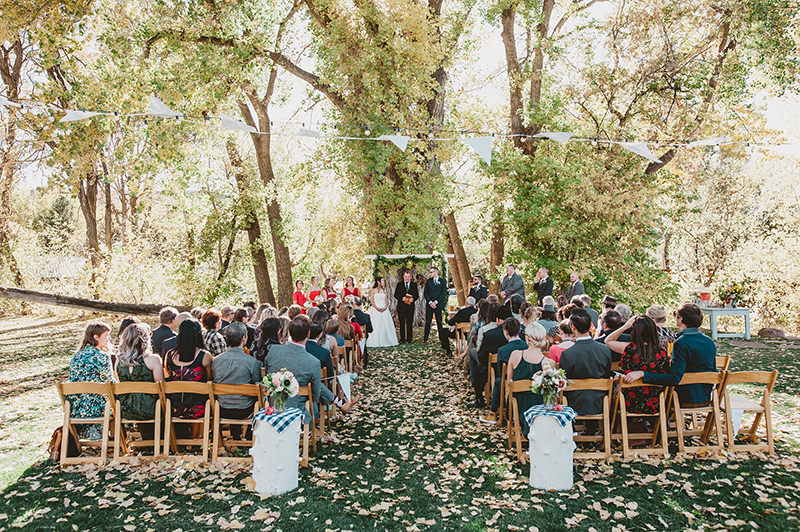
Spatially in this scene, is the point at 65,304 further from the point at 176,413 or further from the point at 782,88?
the point at 782,88

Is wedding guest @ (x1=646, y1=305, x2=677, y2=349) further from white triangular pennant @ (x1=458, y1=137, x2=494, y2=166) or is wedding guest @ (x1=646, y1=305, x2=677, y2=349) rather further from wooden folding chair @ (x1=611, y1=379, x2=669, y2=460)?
white triangular pennant @ (x1=458, y1=137, x2=494, y2=166)

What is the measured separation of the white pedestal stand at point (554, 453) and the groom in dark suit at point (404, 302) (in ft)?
25.2

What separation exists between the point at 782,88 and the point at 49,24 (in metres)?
16.1

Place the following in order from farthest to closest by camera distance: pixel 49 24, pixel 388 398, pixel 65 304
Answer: pixel 65 304 < pixel 49 24 < pixel 388 398

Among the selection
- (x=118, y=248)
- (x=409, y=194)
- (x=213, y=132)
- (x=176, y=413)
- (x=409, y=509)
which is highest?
(x=213, y=132)

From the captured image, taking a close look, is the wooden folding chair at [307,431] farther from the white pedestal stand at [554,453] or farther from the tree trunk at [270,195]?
the tree trunk at [270,195]

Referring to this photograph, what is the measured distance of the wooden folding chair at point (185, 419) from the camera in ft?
16.2

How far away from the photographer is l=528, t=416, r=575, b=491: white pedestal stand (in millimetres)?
4484

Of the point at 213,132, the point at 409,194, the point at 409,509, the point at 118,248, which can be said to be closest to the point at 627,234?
the point at 409,194

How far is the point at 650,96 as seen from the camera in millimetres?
14898

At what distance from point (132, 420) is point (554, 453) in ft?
12.6

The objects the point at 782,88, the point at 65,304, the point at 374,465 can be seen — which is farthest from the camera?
the point at 65,304

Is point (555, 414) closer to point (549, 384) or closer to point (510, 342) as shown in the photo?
point (549, 384)

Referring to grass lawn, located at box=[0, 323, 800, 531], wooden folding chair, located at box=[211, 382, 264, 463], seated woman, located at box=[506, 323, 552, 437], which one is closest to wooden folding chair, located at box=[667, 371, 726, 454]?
grass lawn, located at box=[0, 323, 800, 531]
